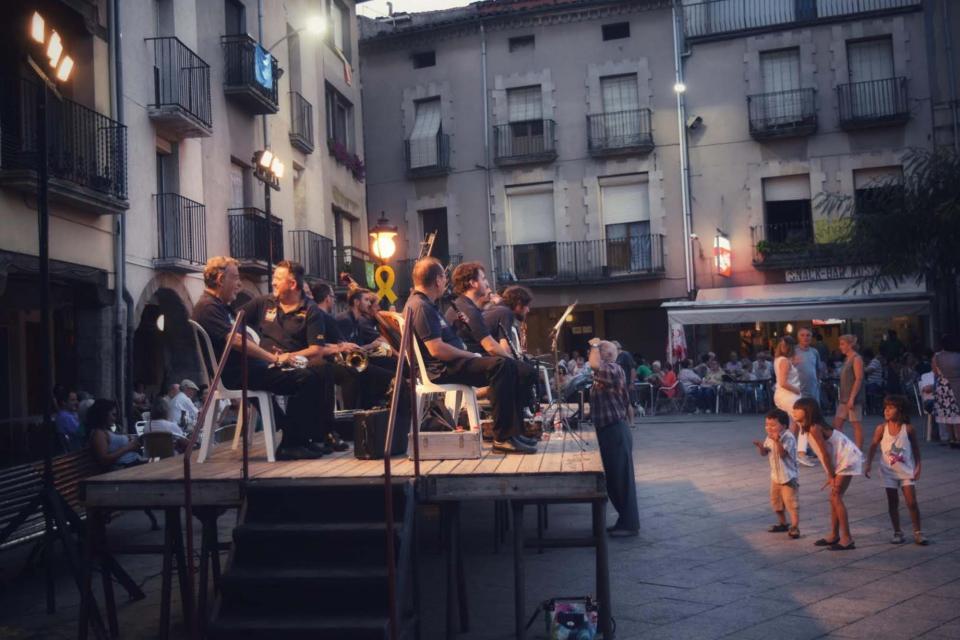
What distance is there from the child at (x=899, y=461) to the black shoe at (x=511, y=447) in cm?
324

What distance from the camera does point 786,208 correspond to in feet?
88.8

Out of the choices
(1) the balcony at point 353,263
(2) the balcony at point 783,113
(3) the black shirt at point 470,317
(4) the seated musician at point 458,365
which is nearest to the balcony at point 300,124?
(1) the balcony at point 353,263

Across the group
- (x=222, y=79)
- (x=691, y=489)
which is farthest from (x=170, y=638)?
(x=222, y=79)

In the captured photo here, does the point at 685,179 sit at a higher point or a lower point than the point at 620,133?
lower

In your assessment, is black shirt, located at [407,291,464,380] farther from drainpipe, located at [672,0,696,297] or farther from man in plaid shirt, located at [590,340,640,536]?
drainpipe, located at [672,0,696,297]

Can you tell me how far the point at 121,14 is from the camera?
50.2ft

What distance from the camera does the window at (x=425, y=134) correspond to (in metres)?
30.1

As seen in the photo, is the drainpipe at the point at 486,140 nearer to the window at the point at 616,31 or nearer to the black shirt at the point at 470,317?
the window at the point at 616,31

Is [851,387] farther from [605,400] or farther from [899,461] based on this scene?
[605,400]

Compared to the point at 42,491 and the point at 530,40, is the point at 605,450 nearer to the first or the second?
the point at 42,491

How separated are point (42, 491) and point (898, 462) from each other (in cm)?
655

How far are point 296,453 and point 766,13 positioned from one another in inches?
945

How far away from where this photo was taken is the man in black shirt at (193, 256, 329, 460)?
686 centimetres

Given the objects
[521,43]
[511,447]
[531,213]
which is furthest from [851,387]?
[521,43]
